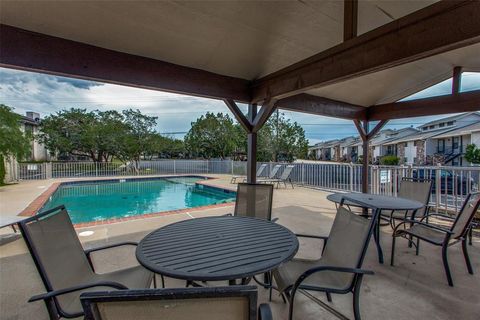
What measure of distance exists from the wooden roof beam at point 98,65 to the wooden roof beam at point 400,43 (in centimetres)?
147

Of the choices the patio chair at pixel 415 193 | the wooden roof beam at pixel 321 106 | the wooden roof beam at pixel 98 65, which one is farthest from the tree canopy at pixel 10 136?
the patio chair at pixel 415 193

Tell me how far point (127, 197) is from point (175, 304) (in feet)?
32.2

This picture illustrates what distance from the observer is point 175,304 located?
2.48 feet

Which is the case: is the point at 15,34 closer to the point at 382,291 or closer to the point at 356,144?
the point at 382,291

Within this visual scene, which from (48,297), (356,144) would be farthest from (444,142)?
(48,297)

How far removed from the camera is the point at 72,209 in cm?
772

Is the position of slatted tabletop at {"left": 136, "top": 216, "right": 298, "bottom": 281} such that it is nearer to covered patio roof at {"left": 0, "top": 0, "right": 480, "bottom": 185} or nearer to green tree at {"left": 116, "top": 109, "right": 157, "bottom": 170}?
covered patio roof at {"left": 0, "top": 0, "right": 480, "bottom": 185}

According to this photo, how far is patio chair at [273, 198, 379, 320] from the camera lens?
1658 millimetres

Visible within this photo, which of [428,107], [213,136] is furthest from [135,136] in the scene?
[428,107]

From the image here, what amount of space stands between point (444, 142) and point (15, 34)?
22.9 meters

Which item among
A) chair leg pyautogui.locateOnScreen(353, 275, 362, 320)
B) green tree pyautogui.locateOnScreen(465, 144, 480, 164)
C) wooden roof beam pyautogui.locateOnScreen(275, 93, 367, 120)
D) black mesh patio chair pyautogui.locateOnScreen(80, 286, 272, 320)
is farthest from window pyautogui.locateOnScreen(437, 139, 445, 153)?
black mesh patio chair pyautogui.locateOnScreen(80, 286, 272, 320)

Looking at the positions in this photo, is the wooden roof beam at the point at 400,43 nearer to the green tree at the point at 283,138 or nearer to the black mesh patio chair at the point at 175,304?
the black mesh patio chair at the point at 175,304

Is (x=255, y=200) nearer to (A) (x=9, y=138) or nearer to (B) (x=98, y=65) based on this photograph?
(B) (x=98, y=65)

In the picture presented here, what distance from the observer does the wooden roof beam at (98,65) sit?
2430 millimetres
